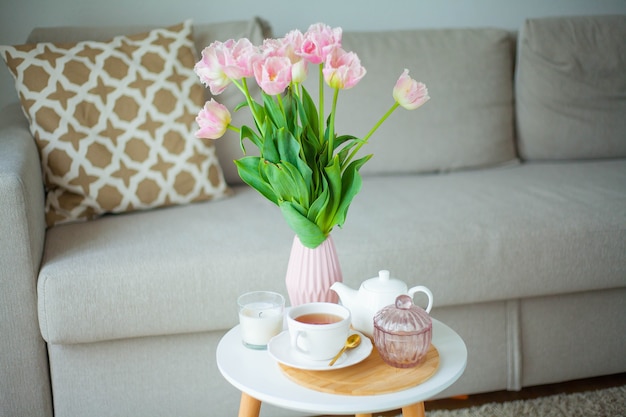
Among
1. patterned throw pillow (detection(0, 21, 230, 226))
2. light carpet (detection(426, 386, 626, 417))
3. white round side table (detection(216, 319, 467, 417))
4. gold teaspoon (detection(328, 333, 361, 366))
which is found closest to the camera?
white round side table (detection(216, 319, 467, 417))

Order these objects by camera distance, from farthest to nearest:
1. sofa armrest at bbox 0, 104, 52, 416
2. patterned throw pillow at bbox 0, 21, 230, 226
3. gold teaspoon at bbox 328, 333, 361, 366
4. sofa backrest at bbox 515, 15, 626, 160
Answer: sofa backrest at bbox 515, 15, 626, 160, patterned throw pillow at bbox 0, 21, 230, 226, sofa armrest at bbox 0, 104, 52, 416, gold teaspoon at bbox 328, 333, 361, 366

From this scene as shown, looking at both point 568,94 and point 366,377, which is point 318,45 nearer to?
point 366,377

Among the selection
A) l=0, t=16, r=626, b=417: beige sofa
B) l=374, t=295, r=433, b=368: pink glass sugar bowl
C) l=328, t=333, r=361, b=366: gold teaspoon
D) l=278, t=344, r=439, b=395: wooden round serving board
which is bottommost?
l=0, t=16, r=626, b=417: beige sofa

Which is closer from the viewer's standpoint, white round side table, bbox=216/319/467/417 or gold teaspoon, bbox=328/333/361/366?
white round side table, bbox=216/319/467/417

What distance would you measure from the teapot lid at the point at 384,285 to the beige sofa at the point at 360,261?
0.45 m

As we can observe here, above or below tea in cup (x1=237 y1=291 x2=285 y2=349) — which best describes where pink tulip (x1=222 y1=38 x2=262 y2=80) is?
above

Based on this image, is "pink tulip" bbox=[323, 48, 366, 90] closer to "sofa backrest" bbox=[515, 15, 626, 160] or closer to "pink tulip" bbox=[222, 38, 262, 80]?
"pink tulip" bbox=[222, 38, 262, 80]

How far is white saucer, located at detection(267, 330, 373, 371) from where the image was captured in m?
1.11

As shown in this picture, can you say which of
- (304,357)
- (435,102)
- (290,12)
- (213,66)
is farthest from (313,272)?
(290,12)

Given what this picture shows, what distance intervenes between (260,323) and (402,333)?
238mm

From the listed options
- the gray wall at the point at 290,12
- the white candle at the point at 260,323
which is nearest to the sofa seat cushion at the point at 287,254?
the white candle at the point at 260,323

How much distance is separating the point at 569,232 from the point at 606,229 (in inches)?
3.7

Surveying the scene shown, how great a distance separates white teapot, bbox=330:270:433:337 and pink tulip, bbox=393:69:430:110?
27 centimetres

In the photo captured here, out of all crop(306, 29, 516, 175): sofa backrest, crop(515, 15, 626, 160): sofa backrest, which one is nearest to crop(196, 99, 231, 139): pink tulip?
crop(306, 29, 516, 175): sofa backrest
